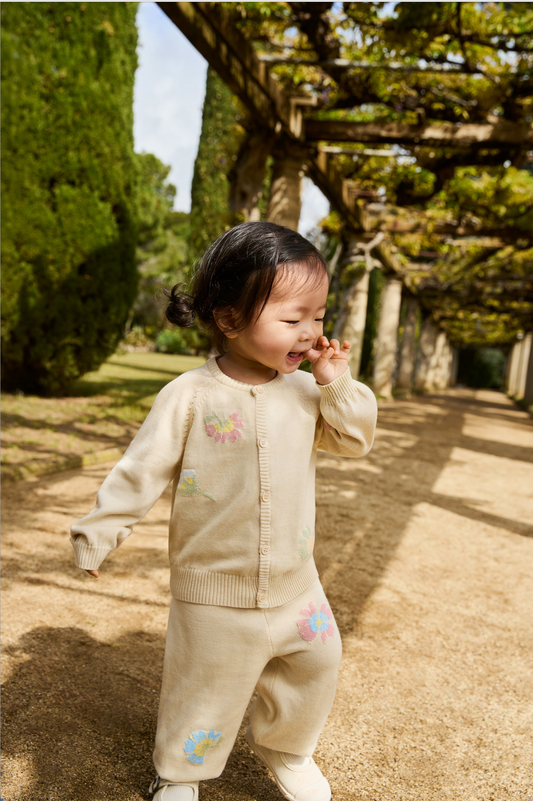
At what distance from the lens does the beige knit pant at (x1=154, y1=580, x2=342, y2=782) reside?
142 centimetres

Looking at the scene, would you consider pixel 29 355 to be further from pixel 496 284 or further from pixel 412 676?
pixel 496 284

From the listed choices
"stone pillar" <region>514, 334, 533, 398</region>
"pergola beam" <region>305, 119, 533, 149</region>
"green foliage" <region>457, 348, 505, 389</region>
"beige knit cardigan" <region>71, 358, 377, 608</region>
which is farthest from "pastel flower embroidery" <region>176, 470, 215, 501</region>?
"green foliage" <region>457, 348, 505, 389</region>

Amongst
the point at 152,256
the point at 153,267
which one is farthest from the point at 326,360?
the point at 152,256

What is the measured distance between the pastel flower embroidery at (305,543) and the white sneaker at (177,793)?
599mm

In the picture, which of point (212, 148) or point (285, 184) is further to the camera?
point (212, 148)

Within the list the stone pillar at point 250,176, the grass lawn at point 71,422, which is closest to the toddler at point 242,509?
the grass lawn at point 71,422

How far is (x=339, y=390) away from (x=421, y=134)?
556 centimetres

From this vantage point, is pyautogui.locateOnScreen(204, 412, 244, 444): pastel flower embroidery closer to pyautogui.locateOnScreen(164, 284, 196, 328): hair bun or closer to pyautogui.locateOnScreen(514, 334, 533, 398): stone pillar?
pyautogui.locateOnScreen(164, 284, 196, 328): hair bun

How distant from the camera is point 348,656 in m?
A: 2.42

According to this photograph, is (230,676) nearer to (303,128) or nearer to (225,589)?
(225,589)

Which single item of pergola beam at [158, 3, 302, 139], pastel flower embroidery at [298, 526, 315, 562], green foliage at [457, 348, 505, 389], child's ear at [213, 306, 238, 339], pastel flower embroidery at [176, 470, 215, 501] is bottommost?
green foliage at [457, 348, 505, 389]

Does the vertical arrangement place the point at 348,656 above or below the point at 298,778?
→ below

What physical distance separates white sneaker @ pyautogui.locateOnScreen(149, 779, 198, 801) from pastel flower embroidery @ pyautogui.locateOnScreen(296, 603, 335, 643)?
1.49 ft

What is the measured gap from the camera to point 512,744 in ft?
6.27
